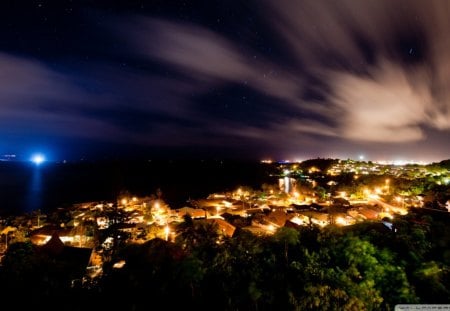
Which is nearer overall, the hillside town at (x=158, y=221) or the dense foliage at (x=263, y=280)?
Answer: the dense foliage at (x=263, y=280)

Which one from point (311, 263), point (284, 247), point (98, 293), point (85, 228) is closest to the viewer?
point (98, 293)

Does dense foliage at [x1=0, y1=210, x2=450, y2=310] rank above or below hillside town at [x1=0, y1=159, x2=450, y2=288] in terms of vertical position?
above

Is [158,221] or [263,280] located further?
[158,221]

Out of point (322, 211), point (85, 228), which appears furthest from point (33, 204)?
point (322, 211)

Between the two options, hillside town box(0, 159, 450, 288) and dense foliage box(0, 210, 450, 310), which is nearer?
dense foliage box(0, 210, 450, 310)

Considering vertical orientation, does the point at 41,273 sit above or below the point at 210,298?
above

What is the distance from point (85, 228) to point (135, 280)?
12.1 m

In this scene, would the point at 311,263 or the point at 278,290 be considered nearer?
the point at 278,290

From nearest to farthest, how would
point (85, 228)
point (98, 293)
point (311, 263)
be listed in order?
point (98, 293) → point (311, 263) → point (85, 228)

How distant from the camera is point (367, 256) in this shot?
725cm

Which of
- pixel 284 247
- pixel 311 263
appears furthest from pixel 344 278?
pixel 284 247

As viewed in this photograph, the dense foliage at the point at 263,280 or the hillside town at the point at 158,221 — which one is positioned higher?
the dense foliage at the point at 263,280

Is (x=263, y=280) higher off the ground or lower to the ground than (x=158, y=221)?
higher

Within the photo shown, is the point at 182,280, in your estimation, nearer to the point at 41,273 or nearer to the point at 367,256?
the point at 41,273
